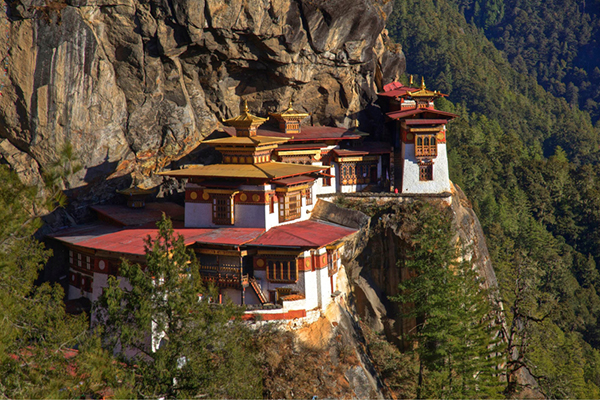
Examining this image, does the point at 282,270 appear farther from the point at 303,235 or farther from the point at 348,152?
the point at 348,152

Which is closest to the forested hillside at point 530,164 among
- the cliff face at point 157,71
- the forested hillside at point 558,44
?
the forested hillside at point 558,44

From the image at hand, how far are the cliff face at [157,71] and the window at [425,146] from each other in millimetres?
7976

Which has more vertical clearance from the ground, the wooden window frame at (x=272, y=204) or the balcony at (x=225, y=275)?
the wooden window frame at (x=272, y=204)

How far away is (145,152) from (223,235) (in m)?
11.1

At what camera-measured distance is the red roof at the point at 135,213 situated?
34781 millimetres

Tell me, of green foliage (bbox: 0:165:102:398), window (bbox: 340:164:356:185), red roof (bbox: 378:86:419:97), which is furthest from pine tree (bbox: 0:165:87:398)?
red roof (bbox: 378:86:419:97)

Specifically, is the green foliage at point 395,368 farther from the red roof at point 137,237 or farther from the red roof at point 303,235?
the red roof at point 137,237

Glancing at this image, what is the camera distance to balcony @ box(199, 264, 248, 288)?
100 feet

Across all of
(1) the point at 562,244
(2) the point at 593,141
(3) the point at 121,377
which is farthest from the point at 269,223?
(2) the point at 593,141

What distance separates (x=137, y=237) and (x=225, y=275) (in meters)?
4.61

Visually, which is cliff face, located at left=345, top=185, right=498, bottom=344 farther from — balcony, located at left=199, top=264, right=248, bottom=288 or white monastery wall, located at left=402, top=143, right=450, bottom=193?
balcony, located at left=199, top=264, right=248, bottom=288

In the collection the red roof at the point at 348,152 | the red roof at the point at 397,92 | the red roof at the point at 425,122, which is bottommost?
the red roof at the point at 348,152

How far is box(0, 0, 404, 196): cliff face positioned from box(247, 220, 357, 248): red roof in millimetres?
11567

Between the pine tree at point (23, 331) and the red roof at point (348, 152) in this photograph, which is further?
the red roof at point (348, 152)
